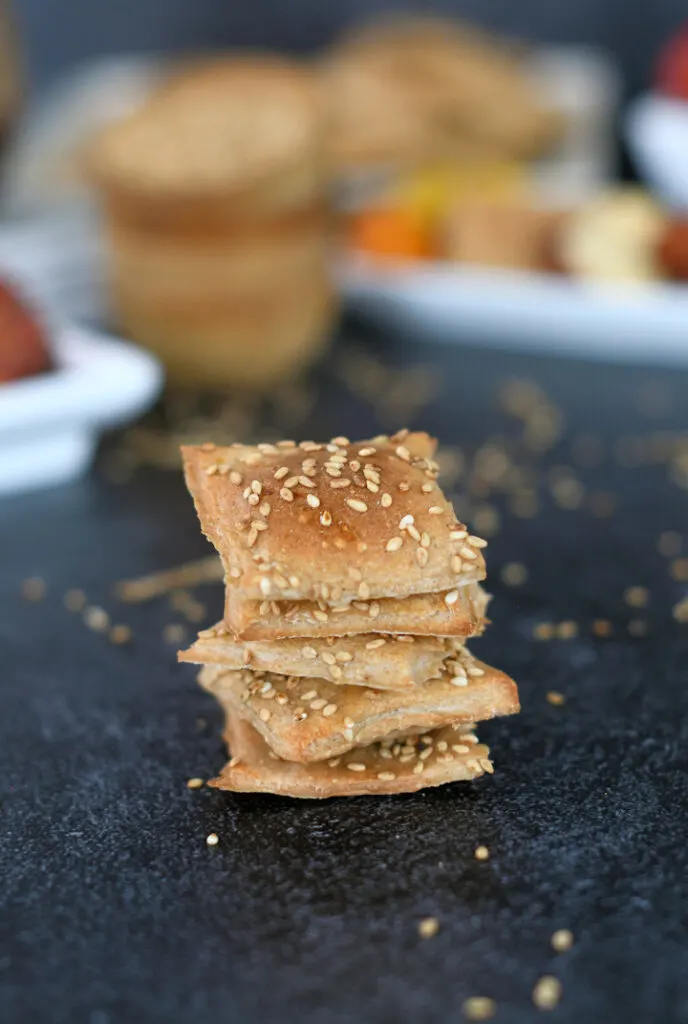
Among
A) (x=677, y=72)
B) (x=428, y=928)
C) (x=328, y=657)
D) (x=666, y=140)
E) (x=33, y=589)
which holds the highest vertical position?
(x=677, y=72)

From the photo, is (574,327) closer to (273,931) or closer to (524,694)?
(524,694)

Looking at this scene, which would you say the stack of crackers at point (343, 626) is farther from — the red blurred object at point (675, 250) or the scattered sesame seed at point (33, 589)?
the red blurred object at point (675, 250)

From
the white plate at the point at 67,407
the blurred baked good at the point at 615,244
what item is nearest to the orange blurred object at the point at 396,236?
the blurred baked good at the point at 615,244

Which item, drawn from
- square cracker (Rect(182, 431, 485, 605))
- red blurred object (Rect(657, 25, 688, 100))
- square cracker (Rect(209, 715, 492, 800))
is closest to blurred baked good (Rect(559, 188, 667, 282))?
red blurred object (Rect(657, 25, 688, 100))

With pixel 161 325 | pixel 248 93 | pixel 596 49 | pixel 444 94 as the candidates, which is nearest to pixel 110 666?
pixel 161 325

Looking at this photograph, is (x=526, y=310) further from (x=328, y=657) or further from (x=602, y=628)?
(x=328, y=657)

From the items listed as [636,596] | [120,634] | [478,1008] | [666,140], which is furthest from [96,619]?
[666,140]

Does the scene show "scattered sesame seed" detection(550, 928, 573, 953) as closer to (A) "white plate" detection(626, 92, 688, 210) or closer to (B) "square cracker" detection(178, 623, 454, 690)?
(B) "square cracker" detection(178, 623, 454, 690)
